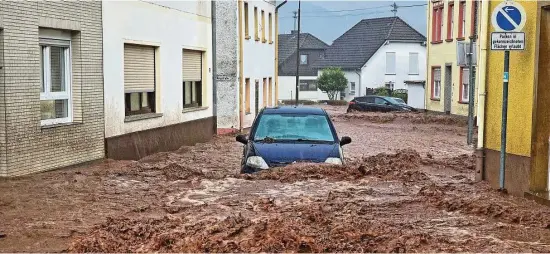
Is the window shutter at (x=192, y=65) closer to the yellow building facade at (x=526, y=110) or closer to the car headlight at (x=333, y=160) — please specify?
the car headlight at (x=333, y=160)

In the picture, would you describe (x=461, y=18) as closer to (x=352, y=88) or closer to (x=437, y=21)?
(x=437, y=21)

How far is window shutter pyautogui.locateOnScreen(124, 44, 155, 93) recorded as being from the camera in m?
17.7

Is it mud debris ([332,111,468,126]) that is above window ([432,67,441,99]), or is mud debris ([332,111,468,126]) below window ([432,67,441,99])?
below

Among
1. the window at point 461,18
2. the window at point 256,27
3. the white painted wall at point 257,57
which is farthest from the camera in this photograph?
the window at point 461,18

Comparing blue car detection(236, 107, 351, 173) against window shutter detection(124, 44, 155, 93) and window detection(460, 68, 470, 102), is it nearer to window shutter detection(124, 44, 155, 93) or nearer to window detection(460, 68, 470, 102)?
window shutter detection(124, 44, 155, 93)

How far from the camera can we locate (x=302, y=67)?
81500 millimetres

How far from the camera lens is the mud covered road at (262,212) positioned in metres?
7.55

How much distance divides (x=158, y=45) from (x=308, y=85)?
193 feet

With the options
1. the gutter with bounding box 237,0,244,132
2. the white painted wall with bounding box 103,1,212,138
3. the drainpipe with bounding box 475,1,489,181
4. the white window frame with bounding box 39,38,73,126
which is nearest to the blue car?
the drainpipe with bounding box 475,1,489,181

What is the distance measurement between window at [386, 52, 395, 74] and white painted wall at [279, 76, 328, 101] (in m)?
8.59

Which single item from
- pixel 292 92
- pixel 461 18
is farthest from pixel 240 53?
pixel 292 92

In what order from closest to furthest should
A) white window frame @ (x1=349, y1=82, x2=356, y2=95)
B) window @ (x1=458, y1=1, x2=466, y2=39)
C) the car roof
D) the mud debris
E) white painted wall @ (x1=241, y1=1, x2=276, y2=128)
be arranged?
1. the car roof
2. white painted wall @ (x1=241, y1=1, x2=276, y2=128)
3. the mud debris
4. window @ (x1=458, y1=1, x2=466, y2=39)
5. white window frame @ (x1=349, y1=82, x2=356, y2=95)

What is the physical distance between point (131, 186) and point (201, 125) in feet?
37.4

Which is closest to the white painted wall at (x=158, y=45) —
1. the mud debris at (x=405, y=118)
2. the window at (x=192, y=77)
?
the window at (x=192, y=77)
